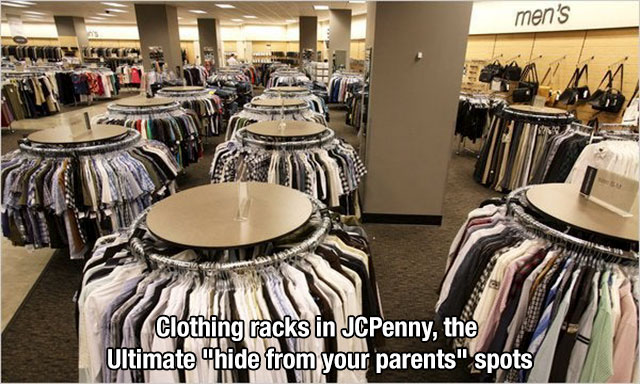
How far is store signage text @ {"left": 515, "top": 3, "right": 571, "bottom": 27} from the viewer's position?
232 inches

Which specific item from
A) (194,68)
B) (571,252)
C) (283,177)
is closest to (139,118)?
(283,177)

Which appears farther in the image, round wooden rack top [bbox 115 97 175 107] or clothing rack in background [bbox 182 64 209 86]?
clothing rack in background [bbox 182 64 209 86]

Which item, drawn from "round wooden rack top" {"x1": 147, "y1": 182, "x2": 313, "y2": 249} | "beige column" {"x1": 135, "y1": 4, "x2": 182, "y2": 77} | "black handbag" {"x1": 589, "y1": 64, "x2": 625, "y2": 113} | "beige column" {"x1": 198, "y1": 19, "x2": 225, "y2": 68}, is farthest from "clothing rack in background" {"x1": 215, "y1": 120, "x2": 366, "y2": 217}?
"beige column" {"x1": 198, "y1": 19, "x2": 225, "y2": 68}

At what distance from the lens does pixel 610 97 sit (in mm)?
5031

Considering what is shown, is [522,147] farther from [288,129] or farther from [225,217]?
[225,217]

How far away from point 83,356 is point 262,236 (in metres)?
0.88

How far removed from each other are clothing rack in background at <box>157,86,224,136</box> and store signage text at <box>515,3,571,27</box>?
6301 mm

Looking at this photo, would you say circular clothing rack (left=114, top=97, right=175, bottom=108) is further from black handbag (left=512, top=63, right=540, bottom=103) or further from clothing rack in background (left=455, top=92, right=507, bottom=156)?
black handbag (left=512, top=63, right=540, bottom=103)

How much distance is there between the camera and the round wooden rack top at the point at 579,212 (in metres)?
1.55

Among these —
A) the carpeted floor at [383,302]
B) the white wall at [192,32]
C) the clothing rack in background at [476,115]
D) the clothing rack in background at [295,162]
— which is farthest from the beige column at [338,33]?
the clothing rack in background at [295,162]

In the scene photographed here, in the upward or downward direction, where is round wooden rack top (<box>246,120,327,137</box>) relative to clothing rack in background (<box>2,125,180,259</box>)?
upward

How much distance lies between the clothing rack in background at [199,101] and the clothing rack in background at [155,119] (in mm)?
1236

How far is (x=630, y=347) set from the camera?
138 centimetres

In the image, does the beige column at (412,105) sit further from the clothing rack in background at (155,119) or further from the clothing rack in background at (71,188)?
the clothing rack in background at (155,119)
